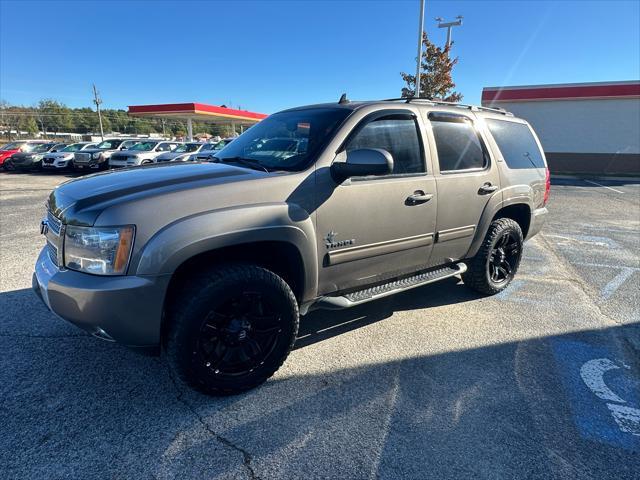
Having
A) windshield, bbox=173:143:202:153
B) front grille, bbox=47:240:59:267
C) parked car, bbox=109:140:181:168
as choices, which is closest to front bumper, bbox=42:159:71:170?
parked car, bbox=109:140:181:168

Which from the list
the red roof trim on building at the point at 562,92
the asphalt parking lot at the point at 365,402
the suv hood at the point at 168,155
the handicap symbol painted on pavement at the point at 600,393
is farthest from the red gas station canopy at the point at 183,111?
the handicap symbol painted on pavement at the point at 600,393

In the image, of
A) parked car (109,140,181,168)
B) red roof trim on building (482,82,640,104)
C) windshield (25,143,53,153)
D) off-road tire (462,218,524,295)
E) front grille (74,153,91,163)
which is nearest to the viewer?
off-road tire (462,218,524,295)

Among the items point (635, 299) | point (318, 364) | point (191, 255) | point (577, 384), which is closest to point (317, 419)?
point (318, 364)

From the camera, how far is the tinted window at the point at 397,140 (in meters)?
3.19

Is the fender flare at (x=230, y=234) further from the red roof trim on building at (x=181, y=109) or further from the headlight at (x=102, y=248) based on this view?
the red roof trim on building at (x=181, y=109)

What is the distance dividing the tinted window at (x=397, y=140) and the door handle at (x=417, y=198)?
0.63 feet

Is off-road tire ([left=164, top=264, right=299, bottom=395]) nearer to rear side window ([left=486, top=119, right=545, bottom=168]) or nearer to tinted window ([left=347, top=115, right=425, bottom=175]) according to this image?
tinted window ([left=347, top=115, right=425, bottom=175])

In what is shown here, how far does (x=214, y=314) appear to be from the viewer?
2.51 m

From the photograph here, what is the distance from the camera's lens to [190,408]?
257 cm

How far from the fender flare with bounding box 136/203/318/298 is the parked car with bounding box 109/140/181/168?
48.6 feet

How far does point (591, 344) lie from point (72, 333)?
4336mm

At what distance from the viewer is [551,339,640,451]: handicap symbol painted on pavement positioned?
243cm

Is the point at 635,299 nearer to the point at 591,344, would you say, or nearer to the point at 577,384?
the point at 591,344

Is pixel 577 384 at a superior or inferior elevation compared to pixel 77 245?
inferior
